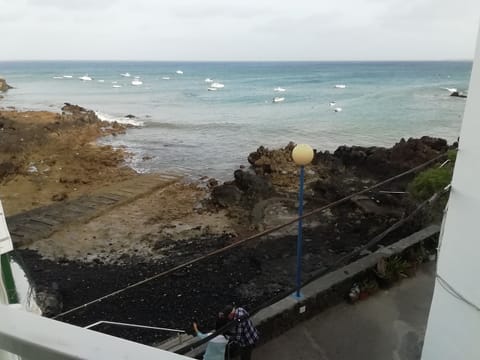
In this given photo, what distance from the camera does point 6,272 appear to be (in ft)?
9.53

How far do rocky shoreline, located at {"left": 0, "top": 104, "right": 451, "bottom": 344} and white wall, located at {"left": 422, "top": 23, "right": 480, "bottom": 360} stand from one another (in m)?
4.83

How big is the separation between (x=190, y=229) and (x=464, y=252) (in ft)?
36.4

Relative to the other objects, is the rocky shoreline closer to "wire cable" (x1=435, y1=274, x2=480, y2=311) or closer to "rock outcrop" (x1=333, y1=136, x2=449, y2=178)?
"rock outcrop" (x1=333, y1=136, x2=449, y2=178)

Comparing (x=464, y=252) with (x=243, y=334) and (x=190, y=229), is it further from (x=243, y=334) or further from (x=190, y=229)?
(x=190, y=229)

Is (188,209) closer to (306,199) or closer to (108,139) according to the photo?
(306,199)

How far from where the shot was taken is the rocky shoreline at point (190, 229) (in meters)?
8.49

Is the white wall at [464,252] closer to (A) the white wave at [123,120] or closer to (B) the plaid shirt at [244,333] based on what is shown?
(B) the plaid shirt at [244,333]

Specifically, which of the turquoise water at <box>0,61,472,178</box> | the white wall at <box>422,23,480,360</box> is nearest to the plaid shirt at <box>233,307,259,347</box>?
the white wall at <box>422,23,480,360</box>

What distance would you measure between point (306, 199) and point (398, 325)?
10.2m

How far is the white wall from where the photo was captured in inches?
77.5

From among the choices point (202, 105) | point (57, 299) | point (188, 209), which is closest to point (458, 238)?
point (57, 299)

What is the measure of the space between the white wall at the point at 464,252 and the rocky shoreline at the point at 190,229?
483cm

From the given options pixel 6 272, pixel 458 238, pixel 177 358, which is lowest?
pixel 6 272

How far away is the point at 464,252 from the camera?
2059 millimetres
